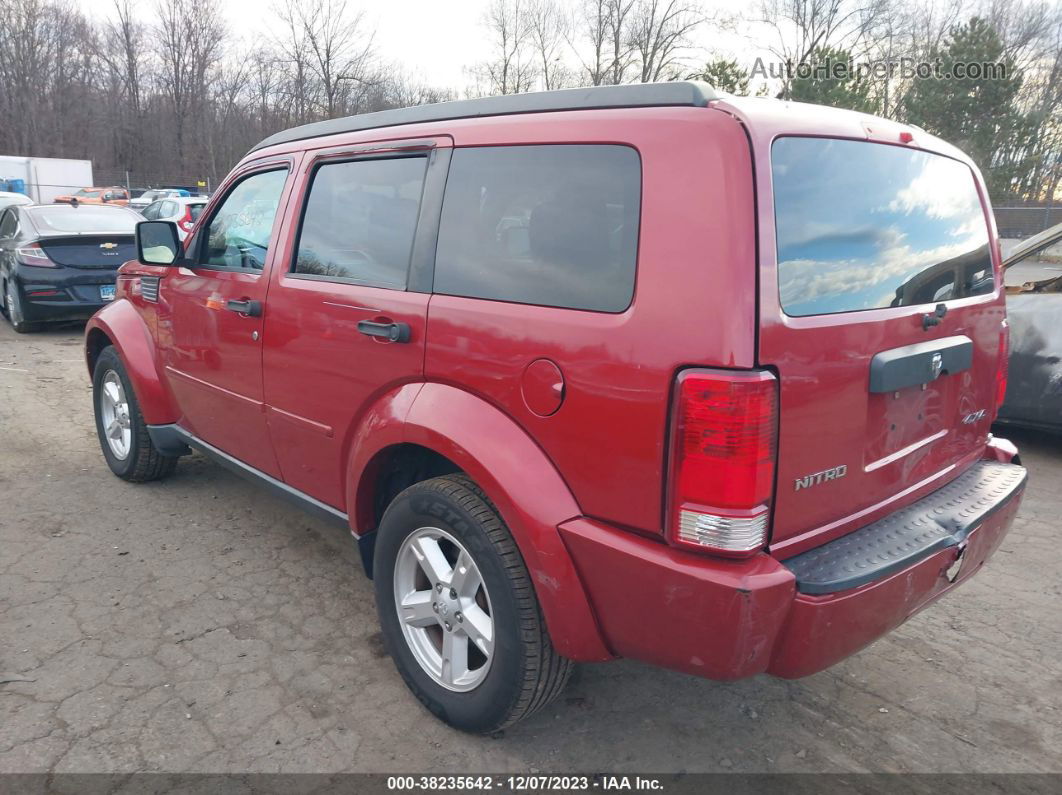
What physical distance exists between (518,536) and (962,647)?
2111 mm

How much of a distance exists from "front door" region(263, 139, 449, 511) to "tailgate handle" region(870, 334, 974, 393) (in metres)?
1.38

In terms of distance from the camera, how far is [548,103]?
7.67 feet

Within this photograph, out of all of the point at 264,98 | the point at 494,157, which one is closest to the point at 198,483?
the point at 494,157

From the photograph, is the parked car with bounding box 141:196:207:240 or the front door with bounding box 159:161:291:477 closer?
the front door with bounding box 159:161:291:477

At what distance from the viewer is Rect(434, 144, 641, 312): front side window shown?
6.79ft

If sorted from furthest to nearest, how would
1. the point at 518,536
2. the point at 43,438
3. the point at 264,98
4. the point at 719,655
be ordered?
the point at 264,98 < the point at 43,438 < the point at 518,536 < the point at 719,655

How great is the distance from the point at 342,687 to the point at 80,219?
936 centimetres

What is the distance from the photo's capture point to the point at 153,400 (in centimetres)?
423

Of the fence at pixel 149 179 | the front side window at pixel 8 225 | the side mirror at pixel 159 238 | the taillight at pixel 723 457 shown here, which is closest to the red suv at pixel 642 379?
the taillight at pixel 723 457

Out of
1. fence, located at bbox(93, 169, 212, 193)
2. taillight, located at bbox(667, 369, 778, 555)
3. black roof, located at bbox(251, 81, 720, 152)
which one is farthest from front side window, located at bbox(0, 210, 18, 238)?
fence, located at bbox(93, 169, 212, 193)

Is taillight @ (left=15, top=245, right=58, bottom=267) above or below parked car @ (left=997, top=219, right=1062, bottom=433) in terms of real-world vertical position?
above

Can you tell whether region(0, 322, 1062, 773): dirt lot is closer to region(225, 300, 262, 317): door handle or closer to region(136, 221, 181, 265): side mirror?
region(225, 300, 262, 317): door handle

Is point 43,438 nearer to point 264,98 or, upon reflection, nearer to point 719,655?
point 719,655

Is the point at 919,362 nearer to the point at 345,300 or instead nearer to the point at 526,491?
the point at 526,491
